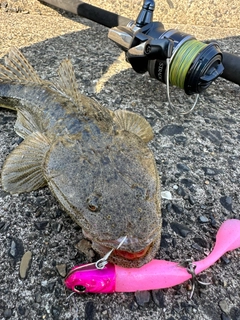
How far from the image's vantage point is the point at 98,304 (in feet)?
5.22

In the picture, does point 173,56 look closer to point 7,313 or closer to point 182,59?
point 182,59

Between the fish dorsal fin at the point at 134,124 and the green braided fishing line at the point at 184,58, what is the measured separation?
1.87 feet

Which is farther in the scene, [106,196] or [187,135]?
[187,135]

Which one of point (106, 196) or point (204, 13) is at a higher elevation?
point (204, 13)

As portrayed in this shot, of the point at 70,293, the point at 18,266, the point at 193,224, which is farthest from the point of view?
the point at 193,224

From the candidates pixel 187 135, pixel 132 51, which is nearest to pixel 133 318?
pixel 187 135

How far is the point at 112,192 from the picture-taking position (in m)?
1.53

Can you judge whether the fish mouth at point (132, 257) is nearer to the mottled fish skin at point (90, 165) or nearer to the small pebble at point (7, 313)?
the mottled fish skin at point (90, 165)

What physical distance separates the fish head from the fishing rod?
89 centimetres

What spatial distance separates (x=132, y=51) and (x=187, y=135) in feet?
2.66

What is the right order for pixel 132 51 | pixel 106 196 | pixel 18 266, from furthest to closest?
pixel 132 51, pixel 18 266, pixel 106 196

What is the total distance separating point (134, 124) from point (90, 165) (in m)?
0.62

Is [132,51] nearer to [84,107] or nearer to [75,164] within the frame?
[84,107]

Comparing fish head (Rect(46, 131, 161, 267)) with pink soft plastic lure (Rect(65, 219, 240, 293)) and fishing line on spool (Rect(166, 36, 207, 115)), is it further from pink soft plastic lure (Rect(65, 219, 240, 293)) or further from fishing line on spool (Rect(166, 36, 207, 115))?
fishing line on spool (Rect(166, 36, 207, 115))
